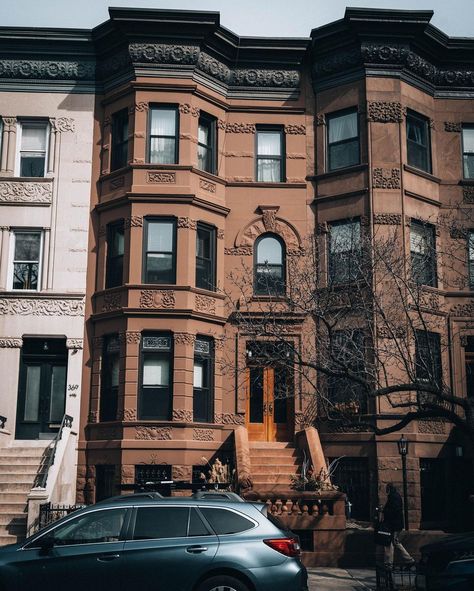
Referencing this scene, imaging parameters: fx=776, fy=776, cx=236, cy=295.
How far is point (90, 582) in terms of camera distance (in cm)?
954

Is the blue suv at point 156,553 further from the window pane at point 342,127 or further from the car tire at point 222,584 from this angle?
the window pane at point 342,127

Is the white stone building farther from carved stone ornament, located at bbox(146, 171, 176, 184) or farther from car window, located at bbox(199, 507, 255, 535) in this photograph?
car window, located at bbox(199, 507, 255, 535)

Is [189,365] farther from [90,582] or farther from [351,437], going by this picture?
[90,582]

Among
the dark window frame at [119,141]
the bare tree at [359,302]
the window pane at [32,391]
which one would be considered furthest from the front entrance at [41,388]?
the dark window frame at [119,141]

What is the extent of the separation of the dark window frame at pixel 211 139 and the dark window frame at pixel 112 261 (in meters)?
2.89

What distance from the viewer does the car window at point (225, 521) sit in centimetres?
990

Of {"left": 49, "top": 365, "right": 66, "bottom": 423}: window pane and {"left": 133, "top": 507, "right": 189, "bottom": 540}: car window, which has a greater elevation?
{"left": 49, "top": 365, "right": 66, "bottom": 423}: window pane

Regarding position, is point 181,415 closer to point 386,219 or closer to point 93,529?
point 386,219

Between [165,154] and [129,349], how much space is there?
561 cm

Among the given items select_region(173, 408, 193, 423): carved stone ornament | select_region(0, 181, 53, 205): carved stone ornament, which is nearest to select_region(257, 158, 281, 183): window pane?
select_region(0, 181, 53, 205): carved stone ornament

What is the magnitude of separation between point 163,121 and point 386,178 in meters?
6.43

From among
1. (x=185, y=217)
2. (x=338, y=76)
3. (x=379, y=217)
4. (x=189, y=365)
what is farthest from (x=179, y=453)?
(x=338, y=76)

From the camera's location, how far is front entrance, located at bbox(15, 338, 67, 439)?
69.3 feet

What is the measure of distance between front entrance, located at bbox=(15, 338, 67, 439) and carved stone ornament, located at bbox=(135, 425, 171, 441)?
8.53ft
